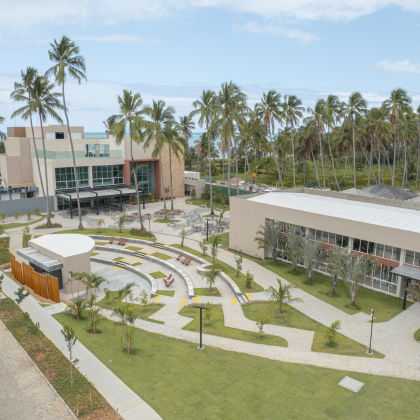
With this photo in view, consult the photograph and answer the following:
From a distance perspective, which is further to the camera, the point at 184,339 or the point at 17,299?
the point at 17,299

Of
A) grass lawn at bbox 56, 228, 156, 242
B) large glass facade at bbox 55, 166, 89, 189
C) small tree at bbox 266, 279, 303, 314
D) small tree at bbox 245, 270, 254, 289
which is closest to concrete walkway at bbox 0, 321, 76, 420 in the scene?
small tree at bbox 266, 279, 303, 314

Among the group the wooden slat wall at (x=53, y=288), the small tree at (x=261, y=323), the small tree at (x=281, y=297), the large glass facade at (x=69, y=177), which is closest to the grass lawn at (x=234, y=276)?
the small tree at (x=281, y=297)

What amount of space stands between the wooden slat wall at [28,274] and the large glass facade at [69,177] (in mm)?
24451

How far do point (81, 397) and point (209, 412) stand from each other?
4.43m

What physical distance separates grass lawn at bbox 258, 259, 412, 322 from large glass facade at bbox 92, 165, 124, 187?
3154 cm

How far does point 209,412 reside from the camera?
12.2 meters

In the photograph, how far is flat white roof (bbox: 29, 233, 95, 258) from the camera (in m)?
24.5

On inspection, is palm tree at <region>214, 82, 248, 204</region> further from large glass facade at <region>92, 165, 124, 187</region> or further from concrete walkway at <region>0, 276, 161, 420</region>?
concrete walkway at <region>0, 276, 161, 420</region>

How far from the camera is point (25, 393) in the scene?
12.8 metres

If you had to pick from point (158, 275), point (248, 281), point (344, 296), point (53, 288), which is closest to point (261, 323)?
point (248, 281)

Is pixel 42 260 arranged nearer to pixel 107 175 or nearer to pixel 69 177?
pixel 69 177

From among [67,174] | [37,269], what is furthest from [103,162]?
[37,269]

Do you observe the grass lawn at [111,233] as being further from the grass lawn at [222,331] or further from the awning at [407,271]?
the awning at [407,271]

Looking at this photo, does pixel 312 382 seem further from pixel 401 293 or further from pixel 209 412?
pixel 401 293
